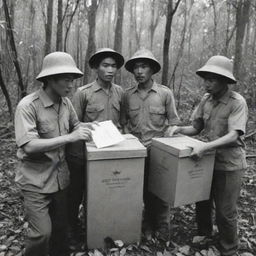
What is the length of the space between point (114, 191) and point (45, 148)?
0.78 meters

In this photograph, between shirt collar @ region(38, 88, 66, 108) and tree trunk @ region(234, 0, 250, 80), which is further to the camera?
tree trunk @ region(234, 0, 250, 80)

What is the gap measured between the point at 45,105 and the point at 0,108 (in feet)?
17.9

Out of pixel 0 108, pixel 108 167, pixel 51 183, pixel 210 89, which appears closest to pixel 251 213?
pixel 210 89

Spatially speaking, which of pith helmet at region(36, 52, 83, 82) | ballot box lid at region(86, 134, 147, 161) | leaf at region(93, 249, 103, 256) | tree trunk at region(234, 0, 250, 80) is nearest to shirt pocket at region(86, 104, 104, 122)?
ballot box lid at region(86, 134, 147, 161)

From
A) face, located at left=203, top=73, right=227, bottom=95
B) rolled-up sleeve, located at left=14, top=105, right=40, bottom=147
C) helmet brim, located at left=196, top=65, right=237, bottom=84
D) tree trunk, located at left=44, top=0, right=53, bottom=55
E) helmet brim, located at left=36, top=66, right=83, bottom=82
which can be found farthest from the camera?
tree trunk, located at left=44, top=0, right=53, bottom=55

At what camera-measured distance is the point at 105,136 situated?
272 cm

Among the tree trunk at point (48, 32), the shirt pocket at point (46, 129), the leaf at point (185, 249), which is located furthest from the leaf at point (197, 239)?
the tree trunk at point (48, 32)

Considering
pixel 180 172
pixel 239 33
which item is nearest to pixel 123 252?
pixel 180 172

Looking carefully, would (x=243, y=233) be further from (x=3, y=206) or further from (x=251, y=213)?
(x=3, y=206)

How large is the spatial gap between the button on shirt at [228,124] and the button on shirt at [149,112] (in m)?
0.55

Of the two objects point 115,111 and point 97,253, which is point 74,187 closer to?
point 97,253

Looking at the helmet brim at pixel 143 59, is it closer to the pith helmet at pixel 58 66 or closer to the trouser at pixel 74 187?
the pith helmet at pixel 58 66

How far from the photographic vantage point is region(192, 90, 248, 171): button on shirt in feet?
8.96

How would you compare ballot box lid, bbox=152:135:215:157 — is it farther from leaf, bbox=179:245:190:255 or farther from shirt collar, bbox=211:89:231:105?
leaf, bbox=179:245:190:255
